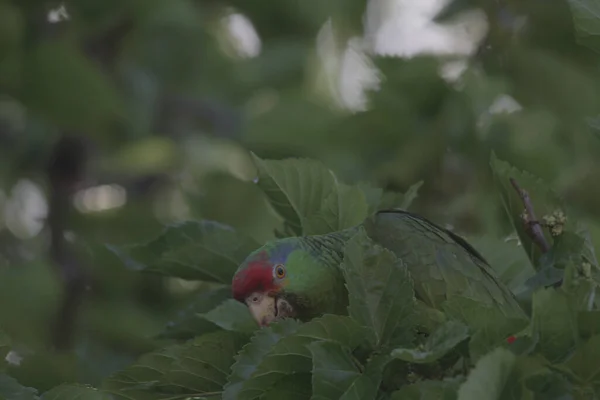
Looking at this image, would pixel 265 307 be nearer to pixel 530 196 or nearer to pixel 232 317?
Result: pixel 232 317

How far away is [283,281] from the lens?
1078 mm

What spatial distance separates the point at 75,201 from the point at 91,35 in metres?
0.62

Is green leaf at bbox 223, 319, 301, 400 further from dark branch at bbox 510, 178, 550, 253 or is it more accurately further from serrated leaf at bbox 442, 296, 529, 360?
dark branch at bbox 510, 178, 550, 253

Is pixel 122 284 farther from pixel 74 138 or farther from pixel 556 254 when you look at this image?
pixel 556 254

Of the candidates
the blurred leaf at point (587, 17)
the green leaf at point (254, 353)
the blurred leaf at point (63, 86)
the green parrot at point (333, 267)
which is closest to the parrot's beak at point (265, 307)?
the green parrot at point (333, 267)

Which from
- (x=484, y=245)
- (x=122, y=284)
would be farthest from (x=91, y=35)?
(x=484, y=245)

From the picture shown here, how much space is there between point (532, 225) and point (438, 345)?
0.99 ft

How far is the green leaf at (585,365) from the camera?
758 mm

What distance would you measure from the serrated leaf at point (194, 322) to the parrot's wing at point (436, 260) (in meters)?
0.24

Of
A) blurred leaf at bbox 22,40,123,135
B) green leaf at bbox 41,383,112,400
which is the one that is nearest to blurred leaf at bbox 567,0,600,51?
green leaf at bbox 41,383,112,400

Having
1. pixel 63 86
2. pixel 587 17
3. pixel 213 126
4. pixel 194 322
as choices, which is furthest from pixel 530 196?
pixel 213 126

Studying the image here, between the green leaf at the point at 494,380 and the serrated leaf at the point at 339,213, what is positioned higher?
the green leaf at the point at 494,380

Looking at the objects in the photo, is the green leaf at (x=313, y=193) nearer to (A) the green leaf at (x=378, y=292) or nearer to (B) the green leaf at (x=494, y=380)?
(A) the green leaf at (x=378, y=292)

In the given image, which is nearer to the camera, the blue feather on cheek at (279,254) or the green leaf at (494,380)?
the green leaf at (494,380)
